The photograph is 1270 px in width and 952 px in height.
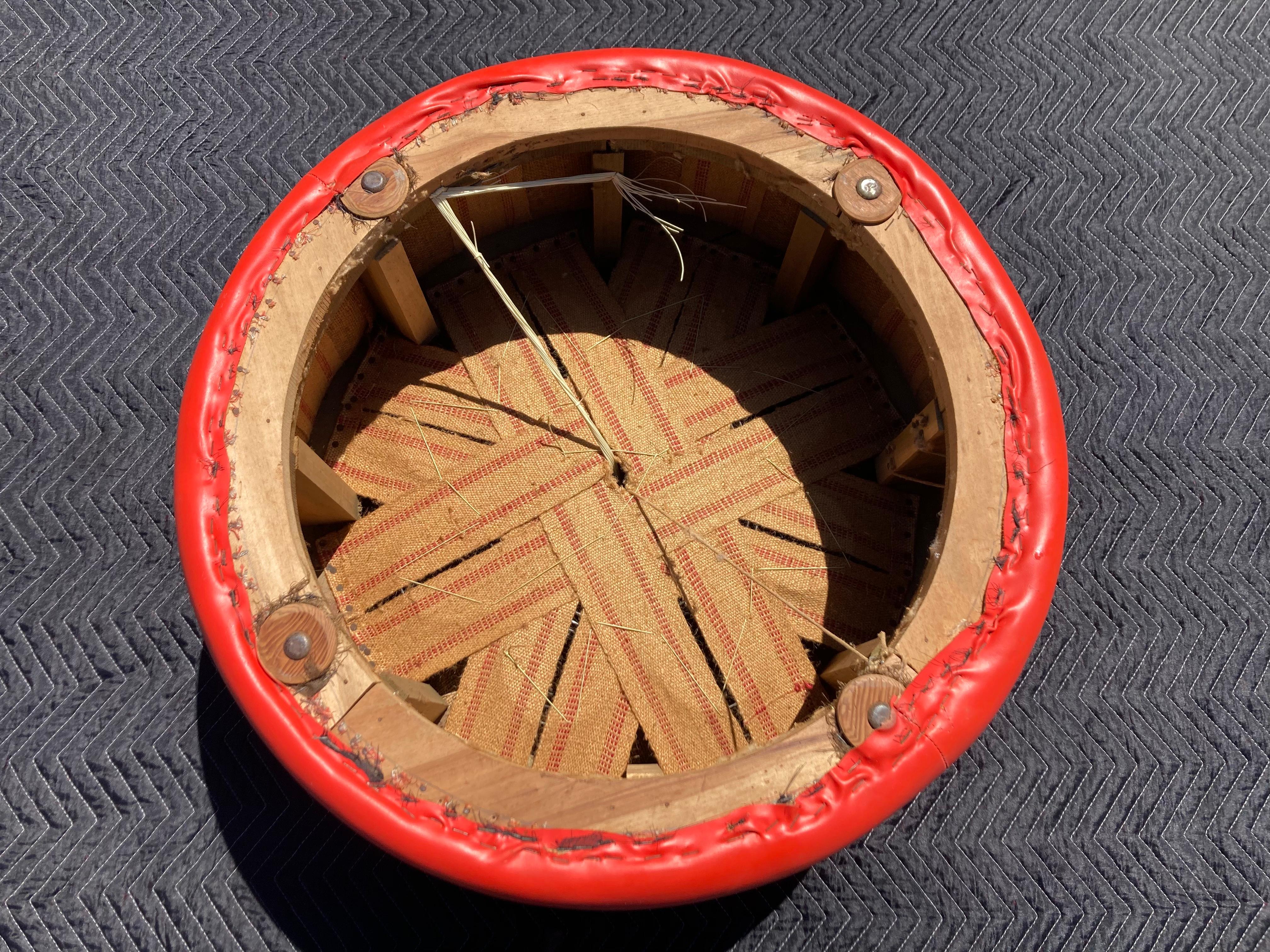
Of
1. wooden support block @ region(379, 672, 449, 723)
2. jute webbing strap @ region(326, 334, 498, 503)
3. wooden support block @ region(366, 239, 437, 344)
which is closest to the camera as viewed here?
wooden support block @ region(379, 672, 449, 723)

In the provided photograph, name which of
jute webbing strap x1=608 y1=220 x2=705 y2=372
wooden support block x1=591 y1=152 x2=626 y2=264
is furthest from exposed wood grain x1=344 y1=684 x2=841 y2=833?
wooden support block x1=591 y1=152 x2=626 y2=264

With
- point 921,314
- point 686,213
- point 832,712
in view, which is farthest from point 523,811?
point 686,213

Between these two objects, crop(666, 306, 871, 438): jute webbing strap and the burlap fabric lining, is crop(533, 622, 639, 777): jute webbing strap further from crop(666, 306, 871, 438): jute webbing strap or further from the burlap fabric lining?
crop(666, 306, 871, 438): jute webbing strap

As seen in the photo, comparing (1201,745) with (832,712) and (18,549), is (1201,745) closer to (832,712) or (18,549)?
(832,712)

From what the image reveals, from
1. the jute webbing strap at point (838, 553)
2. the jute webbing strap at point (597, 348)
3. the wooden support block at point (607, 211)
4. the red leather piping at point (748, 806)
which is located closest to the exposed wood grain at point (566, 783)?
the red leather piping at point (748, 806)

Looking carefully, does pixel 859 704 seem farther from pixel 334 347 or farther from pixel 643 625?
pixel 334 347
